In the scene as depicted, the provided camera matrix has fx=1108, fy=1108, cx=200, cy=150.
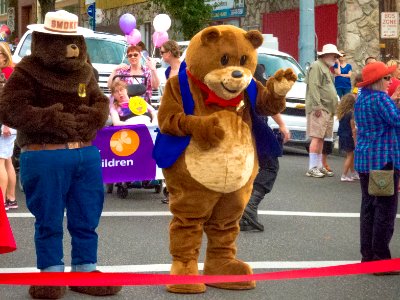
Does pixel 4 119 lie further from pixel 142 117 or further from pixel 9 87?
pixel 142 117

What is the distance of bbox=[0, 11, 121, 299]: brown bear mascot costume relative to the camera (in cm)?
755

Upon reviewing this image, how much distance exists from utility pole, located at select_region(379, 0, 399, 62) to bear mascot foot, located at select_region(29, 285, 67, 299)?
1433 cm

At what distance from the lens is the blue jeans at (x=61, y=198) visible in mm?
7574

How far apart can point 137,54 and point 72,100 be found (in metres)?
6.35

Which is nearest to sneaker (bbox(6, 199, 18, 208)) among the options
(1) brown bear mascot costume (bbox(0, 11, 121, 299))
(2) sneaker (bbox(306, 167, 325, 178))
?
(1) brown bear mascot costume (bbox(0, 11, 121, 299))

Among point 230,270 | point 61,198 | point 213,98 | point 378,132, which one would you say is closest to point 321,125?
point 378,132

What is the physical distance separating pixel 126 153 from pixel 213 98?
5.08m

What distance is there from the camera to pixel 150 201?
13.2 m

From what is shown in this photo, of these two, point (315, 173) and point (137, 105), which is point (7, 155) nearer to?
point (137, 105)

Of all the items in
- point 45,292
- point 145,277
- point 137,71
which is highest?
point 137,71

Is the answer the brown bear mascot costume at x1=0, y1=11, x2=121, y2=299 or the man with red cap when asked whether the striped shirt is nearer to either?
the man with red cap

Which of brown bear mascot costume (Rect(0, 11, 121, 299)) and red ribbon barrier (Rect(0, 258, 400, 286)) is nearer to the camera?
red ribbon barrier (Rect(0, 258, 400, 286))

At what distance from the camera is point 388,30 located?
68.3 ft

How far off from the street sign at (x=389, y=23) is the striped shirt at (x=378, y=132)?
12196mm
